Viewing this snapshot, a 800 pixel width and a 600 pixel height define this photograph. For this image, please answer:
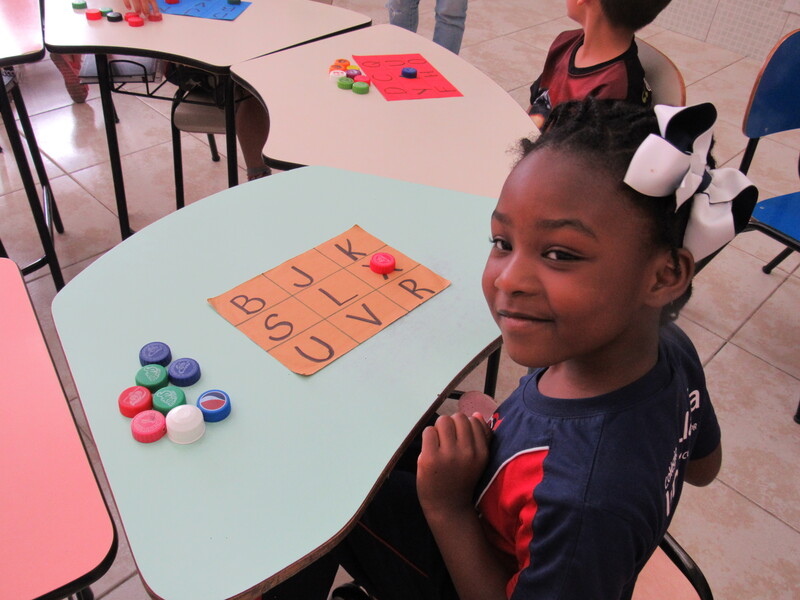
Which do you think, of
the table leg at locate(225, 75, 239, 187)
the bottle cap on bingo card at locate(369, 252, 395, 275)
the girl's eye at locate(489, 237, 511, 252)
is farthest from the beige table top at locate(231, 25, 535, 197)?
the girl's eye at locate(489, 237, 511, 252)

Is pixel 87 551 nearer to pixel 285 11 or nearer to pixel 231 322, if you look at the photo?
pixel 231 322

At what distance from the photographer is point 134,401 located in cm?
79

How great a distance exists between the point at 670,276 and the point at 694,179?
106 millimetres

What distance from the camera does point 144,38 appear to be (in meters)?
1.71

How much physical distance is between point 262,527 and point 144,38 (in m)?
1.49

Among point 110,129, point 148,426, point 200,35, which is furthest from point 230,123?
point 148,426

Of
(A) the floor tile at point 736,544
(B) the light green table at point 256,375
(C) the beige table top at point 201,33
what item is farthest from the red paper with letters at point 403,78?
(A) the floor tile at point 736,544

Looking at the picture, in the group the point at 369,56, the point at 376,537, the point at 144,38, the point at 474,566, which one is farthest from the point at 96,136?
the point at 474,566

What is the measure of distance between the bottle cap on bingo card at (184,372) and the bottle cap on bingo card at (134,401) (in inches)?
1.5

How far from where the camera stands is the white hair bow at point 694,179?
599 mm

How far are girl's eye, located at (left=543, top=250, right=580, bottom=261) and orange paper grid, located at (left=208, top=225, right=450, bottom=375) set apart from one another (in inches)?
13.7

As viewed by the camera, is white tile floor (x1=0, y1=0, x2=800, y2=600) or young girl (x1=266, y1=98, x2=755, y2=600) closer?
young girl (x1=266, y1=98, x2=755, y2=600)

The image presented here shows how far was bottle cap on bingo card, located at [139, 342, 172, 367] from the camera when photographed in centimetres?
85

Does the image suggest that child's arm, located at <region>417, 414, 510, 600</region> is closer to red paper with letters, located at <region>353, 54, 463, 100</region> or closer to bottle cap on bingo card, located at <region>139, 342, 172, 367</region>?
bottle cap on bingo card, located at <region>139, 342, 172, 367</region>
